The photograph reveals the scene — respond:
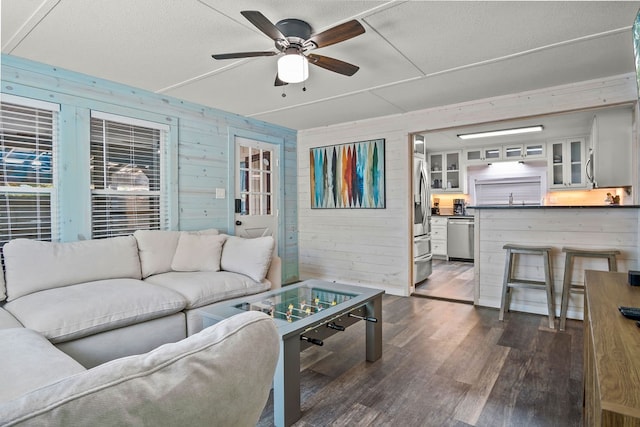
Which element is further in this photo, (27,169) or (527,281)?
(527,281)

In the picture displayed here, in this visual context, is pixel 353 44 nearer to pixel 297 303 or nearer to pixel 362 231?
pixel 297 303

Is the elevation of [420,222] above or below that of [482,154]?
below

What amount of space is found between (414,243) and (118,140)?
3.57m

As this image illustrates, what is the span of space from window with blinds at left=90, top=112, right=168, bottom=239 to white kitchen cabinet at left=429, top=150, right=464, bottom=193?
5.55m

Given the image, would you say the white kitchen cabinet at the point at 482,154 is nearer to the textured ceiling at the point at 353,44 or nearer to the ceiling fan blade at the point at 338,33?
the textured ceiling at the point at 353,44

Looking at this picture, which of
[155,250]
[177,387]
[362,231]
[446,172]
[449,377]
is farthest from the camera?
[446,172]

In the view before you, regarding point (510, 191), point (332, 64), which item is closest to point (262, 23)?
point (332, 64)

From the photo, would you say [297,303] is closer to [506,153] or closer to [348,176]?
[348,176]

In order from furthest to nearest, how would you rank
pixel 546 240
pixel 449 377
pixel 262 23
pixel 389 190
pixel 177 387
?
1. pixel 389 190
2. pixel 546 240
3. pixel 449 377
4. pixel 262 23
5. pixel 177 387

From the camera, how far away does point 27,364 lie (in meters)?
1.40

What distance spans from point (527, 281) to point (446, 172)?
159 inches

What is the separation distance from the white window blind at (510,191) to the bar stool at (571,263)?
3.78 meters

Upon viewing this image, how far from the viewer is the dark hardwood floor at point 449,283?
4344 mm

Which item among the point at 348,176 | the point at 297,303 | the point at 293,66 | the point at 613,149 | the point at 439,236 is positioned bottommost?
the point at 297,303
